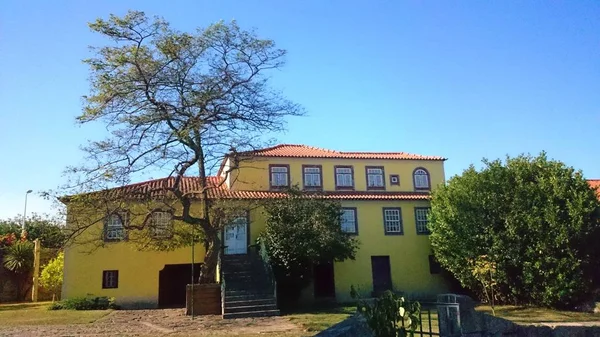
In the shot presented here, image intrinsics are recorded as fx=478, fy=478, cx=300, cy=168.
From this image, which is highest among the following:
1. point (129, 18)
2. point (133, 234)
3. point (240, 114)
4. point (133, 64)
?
point (129, 18)

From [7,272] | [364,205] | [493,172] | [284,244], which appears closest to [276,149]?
[364,205]

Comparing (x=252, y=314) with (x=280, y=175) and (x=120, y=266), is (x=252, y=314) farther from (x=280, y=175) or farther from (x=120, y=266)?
(x=280, y=175)

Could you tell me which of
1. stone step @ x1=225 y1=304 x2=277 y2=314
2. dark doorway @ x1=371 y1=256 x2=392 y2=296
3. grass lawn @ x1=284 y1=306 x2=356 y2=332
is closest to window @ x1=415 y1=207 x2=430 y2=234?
dark doorway @ x1=371 y1=256 x2=392 y2=296

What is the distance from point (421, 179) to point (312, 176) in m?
6.56

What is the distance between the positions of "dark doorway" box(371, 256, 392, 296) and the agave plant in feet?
65.1

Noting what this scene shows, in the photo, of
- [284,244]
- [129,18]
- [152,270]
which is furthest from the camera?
[152,270]

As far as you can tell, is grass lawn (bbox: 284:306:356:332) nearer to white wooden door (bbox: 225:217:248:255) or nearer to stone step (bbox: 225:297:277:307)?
stone step (bbox: 225:297:277:307)

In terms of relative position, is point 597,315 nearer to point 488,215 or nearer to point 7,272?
point 488,215

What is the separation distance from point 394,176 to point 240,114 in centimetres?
1271

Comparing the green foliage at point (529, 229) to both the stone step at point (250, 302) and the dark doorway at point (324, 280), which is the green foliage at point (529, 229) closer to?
the dark doorway at point (324, 280)

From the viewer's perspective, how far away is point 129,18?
16.5 metres

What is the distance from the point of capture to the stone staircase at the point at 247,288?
18422 mm

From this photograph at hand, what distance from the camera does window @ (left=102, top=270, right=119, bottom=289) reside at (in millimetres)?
22938

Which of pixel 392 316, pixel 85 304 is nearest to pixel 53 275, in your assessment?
pixel 85 304
